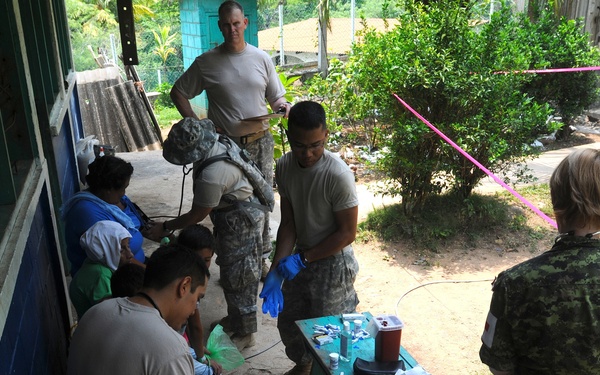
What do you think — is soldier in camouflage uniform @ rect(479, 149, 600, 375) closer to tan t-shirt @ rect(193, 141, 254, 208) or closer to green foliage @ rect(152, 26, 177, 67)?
tan t-shirt @ rect(193, 141, 254, 208)

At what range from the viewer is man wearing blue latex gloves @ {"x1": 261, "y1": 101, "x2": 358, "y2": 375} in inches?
115

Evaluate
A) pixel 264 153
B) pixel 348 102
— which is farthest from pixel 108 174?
pixel 348 102

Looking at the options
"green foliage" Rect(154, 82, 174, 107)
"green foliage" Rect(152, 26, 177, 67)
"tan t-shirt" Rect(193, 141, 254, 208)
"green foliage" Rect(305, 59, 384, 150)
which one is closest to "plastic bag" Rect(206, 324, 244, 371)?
"tan t-shirt" Rect(193, 141, 254, 208)

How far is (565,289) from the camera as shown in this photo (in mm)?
1807

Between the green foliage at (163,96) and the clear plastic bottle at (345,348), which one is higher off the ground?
the clear plastic bottle at (345,348)

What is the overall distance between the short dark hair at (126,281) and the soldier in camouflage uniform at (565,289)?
5.23 feet

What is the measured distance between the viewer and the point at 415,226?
20.8 feet

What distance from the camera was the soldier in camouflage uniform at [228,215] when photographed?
3402 millimetres

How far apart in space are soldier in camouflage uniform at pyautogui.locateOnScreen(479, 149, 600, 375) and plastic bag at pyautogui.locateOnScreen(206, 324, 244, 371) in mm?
2021

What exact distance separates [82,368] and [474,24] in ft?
18.3

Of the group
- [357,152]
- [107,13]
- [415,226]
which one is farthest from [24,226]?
[107,13]

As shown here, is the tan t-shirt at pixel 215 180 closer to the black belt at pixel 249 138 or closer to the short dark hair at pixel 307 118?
the short dark hair at pixel 307 118

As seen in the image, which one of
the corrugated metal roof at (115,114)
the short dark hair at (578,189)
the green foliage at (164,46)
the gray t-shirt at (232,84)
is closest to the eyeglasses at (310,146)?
the short dark hair at (578,189)

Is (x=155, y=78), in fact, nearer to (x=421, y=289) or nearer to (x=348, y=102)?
(x=348, y=102)
